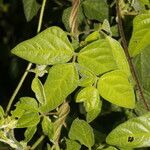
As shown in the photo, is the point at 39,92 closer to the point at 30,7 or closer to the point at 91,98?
the point at 91,98

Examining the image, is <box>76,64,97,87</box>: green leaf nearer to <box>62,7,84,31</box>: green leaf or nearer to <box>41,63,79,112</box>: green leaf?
<box>41,63,79,112</box>: green leaf

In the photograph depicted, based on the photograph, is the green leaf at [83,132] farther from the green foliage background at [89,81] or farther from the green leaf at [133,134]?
the green leaf at [133,134]

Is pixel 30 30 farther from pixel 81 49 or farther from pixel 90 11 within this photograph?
pixel 81 49

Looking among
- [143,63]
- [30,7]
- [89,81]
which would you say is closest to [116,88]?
[89,81]

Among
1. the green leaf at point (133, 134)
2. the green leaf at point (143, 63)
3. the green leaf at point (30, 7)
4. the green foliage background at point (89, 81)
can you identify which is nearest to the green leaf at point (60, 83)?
the green foliage background at point (89, 81)

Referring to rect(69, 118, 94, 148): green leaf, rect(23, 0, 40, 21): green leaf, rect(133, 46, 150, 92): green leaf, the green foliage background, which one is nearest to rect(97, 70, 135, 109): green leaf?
the green foliage background

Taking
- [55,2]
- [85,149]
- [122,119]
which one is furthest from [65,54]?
[55,2]
